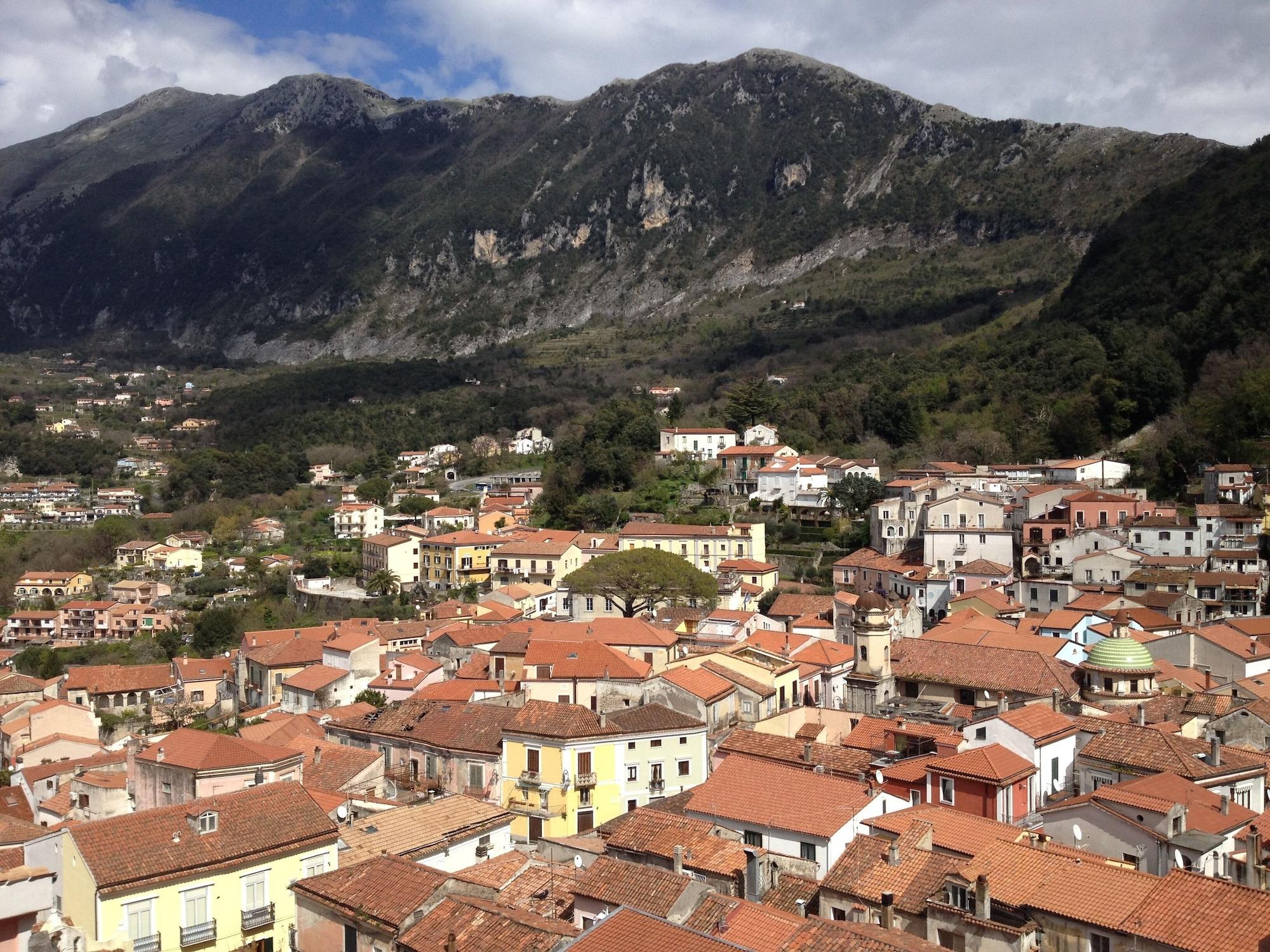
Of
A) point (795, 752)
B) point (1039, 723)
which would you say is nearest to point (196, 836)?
point (795, 752)

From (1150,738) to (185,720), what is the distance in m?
32.0

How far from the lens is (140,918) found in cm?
1388

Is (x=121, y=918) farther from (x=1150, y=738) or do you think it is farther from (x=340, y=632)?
(x=340, y=632)

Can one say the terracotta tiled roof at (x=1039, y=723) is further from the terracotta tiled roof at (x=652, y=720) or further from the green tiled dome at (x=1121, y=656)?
the terracotta tiled roof at (x=652, y=720)

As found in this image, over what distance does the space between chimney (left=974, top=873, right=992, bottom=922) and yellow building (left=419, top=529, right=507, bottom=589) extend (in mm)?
45679

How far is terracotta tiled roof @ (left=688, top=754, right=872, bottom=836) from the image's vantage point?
1733cm

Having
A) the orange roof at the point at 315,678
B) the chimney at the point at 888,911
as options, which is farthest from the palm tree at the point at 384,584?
the chimney at the point at 888,911

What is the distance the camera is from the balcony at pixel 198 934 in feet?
46.5

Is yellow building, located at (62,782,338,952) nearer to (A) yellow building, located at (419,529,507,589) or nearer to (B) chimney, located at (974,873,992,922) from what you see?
(B) chimney, located at (974,873,992,922)

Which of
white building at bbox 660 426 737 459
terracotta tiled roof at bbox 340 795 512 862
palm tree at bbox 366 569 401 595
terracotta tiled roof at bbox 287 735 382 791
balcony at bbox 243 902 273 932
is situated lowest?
palm tree at bbox 366 569 401 595

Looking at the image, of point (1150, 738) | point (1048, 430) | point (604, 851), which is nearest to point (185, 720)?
point (604, 851)

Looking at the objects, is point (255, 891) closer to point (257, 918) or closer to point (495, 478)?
point (257, 918)

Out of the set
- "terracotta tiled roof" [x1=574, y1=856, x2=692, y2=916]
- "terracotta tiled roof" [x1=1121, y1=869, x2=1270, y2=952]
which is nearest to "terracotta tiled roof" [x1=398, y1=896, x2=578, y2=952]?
"terracotta tiled roof" [x1=574, y1=856, x2=692, y2=916]

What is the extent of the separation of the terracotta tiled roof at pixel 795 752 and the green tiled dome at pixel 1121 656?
6801mm
